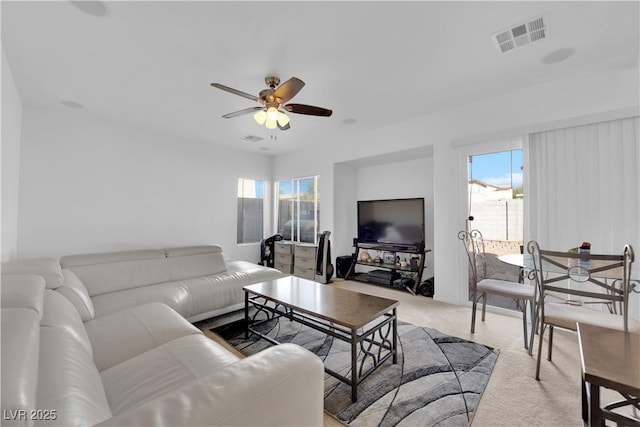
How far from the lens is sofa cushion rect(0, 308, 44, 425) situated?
57cm

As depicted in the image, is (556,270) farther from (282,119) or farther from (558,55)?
(282,119)

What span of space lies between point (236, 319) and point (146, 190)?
268cm

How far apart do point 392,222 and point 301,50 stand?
3.05 m

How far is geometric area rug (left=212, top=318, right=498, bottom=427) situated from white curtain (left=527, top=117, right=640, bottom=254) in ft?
5.18

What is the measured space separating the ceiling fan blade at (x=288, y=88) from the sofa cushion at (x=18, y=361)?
2053mm

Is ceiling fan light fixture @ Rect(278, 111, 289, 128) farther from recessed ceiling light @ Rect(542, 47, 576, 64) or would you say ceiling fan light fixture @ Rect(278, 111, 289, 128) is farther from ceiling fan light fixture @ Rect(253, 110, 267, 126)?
recessed ceiling light @ Rect(542, 47, 576, 64)

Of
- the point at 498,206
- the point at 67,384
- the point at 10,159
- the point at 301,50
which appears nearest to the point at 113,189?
the point at 10,159

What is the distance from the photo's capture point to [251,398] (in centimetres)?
78

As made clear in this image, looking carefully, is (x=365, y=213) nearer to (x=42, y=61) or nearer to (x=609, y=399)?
(x=609, y=399)

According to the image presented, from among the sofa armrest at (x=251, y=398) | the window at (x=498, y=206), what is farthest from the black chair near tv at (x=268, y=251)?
the sofa armrest at (x=251, y=398)

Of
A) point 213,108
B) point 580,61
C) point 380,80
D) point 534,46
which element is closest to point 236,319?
point 213,108

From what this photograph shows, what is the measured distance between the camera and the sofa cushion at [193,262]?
125 inches

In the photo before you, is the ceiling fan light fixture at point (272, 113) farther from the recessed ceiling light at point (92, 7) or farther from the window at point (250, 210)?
the window at point (250, 210)

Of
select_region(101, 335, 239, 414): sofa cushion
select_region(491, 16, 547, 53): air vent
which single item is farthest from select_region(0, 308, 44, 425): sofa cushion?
select_region(491, 16, 547, 53): air vent
